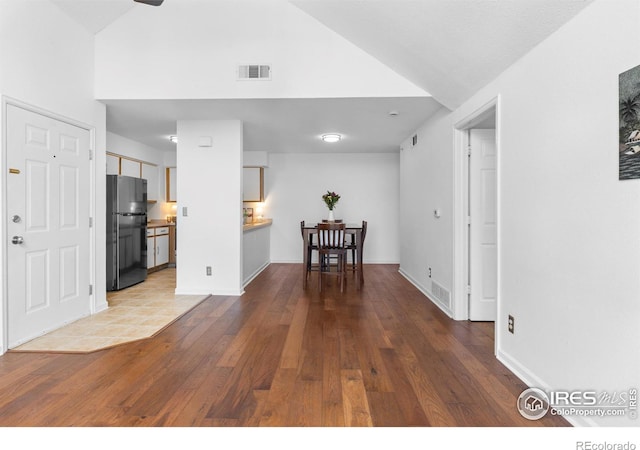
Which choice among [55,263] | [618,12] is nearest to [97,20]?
[55,263]

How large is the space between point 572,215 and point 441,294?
2.25 meters

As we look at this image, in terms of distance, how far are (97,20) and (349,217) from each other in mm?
5085

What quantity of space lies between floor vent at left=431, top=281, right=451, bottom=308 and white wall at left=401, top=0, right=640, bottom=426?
45.0 inches

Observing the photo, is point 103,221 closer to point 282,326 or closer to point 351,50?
point 282,326

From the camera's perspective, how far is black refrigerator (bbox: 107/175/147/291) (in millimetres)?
4551

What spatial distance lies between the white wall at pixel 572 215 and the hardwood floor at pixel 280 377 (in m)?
0.38

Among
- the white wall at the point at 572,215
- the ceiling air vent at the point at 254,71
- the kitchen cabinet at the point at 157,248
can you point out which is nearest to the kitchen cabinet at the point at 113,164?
the kitchen cabinet at the point at 157,248

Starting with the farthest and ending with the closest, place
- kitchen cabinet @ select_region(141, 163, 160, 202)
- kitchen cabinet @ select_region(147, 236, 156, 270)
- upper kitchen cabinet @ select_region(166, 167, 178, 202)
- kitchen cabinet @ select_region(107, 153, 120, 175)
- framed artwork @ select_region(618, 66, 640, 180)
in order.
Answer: upper kitchen cabinet @ select_region(166, 167, 178, 202) < kitchen cabinet @ select_region(141, 163, 160, 202) < kitchen cabinet @ select_region(147, 236, 156, 270) < kitchen cabinet @ select_region(107, 153, 120, 175) < framed artwork @ select_region(618, 66, 640, 180)

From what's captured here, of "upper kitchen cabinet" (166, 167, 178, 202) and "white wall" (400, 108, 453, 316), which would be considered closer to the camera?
"white wall" (400, 108, 453, 316)

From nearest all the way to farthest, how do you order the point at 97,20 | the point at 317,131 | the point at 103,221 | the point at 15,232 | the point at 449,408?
the point at 449,408 → the point at 15,232 → the point at 97,20 → the point at 103,221 → the point at 317,131

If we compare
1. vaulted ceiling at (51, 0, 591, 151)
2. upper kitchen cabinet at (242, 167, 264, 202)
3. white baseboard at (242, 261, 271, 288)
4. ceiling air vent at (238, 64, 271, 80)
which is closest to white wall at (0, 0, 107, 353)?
vaulted ceiling at (51, 0, 591, 151)

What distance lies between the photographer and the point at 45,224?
3.00m

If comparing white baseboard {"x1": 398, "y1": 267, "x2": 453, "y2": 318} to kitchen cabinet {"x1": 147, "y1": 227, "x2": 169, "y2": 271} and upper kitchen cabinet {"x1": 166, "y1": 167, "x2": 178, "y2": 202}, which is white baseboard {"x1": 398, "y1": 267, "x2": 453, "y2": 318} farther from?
upper kitchen cabinet {"x1": 166, "y1": 167, "x2": 178, "y2": 202}

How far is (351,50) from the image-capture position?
349 centimetres
